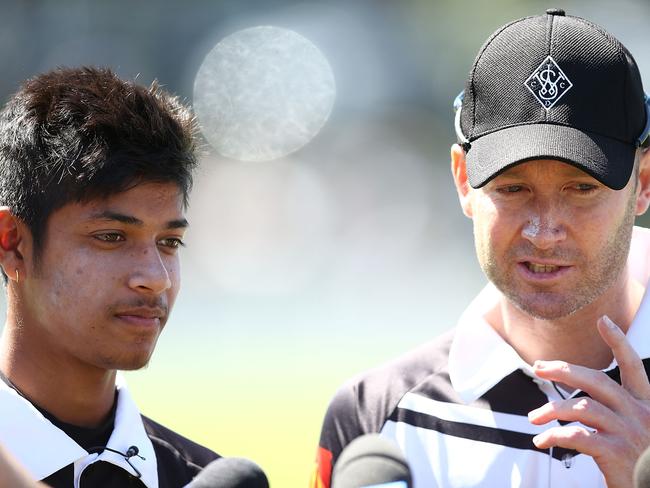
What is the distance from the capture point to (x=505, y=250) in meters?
2.24

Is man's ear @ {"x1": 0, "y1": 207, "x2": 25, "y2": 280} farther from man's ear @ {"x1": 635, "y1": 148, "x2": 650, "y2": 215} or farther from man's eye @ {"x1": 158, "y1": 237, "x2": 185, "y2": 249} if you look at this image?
man's ear @ {"x1": 635, "y1": 148, "x2": 650, "y2": 215}

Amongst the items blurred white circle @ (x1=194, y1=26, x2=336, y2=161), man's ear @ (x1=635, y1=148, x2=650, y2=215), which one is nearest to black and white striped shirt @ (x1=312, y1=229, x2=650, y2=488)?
man's ear @ (x1=635, y1=148, x2=650, y2=215)

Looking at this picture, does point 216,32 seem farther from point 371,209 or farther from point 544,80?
point 544,80

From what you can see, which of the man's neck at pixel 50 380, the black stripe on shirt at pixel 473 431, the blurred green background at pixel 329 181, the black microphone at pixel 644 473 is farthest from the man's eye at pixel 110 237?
the blurred green background at pixel 329 181

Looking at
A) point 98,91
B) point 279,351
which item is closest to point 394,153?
point 279,351

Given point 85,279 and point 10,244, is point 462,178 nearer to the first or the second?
point 85,279

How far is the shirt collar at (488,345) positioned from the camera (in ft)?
7.51

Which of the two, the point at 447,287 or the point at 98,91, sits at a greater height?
the point at 447,287

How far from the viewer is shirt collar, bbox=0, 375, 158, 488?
2.12 metres

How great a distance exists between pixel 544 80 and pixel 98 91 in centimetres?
105

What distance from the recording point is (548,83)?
2229mm

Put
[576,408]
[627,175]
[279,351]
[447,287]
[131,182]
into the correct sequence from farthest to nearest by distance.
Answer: [447,287] < [279,351] < [131,182] < [627,175] < [576,408]

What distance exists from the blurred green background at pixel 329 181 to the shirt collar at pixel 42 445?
818 centimetres

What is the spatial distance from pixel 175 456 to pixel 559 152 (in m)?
1.13
